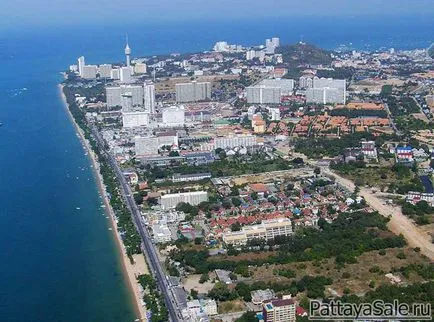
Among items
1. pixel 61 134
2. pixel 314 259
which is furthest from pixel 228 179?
pixel 61 134

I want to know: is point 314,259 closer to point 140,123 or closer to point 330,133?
point 330,133

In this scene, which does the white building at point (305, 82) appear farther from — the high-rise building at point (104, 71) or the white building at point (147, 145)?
the high-rise building at point (104, 71)

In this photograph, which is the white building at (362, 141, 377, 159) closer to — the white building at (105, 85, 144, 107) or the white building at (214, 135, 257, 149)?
the white building at (214, 135, 257, 149)

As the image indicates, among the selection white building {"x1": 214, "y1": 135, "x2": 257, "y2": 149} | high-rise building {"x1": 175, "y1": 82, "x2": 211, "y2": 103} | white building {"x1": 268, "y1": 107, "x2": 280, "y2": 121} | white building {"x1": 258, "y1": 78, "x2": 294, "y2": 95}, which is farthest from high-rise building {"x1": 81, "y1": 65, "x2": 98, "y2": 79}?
white building {"x1": 214, "y1": 135, "x2": 257, "y2": 149}

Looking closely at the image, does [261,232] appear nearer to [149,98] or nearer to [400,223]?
[400,223]

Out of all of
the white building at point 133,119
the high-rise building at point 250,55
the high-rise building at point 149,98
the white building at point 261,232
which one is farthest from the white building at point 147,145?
the high-rise building at point 250,55

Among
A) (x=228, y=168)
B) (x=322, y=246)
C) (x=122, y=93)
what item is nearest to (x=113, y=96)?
(x=122, y=93)

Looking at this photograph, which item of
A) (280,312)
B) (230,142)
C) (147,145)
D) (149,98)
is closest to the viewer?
(280,312)

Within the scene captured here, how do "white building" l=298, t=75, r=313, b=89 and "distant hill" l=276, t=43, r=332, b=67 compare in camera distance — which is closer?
"white building" l=298, t=75, r=313, b=89
